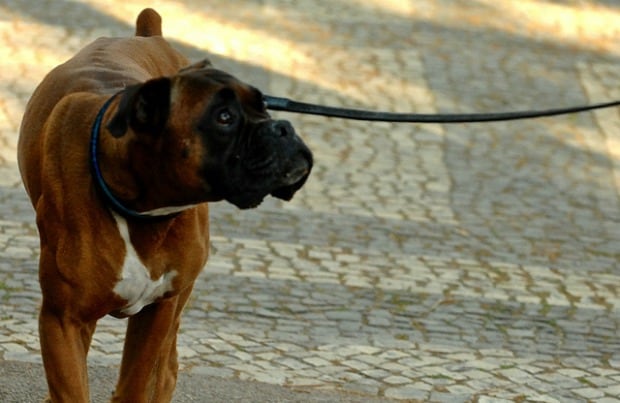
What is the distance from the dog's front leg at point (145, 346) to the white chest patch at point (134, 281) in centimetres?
19

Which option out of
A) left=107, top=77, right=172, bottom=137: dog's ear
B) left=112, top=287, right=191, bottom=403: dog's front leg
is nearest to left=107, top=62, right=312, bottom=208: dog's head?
left=107, top=77, right=172, bottom=137: dog's ear

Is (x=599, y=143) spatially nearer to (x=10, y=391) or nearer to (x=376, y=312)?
(x=376, y=312)

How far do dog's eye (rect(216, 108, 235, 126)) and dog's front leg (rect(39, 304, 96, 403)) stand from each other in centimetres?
93

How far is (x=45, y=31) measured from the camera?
39.2ft

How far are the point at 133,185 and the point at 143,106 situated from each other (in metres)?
0.35

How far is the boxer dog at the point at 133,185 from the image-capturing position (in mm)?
4062

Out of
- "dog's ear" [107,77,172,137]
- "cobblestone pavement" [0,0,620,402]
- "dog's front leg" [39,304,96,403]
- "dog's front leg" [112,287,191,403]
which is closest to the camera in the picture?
"dog's ear" [107,77,172,137]

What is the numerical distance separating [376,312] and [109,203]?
3.01m

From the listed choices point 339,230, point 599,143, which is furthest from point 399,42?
point 339,230

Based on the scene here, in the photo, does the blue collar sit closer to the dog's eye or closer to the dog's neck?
the dog's neck

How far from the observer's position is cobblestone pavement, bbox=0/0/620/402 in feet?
21.0

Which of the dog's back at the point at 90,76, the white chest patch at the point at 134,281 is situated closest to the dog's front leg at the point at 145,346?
the white chest patch at the point at 134,281

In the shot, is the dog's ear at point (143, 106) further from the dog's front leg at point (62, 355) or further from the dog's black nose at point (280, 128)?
the dog's front leg at point (62, 355)

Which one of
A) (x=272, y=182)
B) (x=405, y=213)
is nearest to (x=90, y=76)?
(x=272, y=182)
